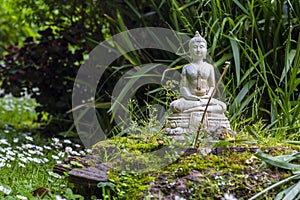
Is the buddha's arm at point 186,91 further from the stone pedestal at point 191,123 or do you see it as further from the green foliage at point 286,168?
the green foliage at point 286,168

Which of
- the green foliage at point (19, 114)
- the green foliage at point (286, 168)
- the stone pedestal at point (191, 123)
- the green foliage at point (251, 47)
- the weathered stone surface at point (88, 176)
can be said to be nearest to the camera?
the green foliage at point (286, 168)

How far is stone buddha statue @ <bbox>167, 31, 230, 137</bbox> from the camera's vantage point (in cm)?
248

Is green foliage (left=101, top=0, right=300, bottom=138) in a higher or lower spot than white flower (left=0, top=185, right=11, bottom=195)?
higher

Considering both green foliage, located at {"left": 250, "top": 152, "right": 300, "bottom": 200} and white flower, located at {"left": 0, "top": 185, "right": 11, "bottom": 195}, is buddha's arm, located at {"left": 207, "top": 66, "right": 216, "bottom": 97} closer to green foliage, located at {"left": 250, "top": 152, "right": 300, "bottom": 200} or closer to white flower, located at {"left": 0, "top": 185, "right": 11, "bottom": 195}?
green foliage, located at {"left": 250, "top": 152, "right": 300, "bottom": 200}

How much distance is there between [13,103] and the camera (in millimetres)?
6246

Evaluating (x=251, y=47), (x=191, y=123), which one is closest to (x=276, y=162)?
(x=191, y=123)

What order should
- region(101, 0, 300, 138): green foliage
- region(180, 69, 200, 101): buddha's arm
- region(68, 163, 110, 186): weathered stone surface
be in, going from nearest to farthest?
region(68, 163, 110, 186): weathered stone surface
region(180, 69, 200, 101): buddha's arm
region(101, 0, 300, 138): green foliage

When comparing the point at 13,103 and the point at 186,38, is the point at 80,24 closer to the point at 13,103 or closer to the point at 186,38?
the point at 186,38

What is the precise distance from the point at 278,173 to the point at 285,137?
24.7 inches

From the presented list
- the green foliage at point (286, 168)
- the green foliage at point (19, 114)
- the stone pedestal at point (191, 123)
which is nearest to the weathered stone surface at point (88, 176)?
the stone pedestal at point (191, 123)

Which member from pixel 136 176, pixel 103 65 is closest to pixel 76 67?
pixel 103 65

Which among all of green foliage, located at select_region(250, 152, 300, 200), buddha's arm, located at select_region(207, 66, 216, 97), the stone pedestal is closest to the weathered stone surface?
the stone pedestal

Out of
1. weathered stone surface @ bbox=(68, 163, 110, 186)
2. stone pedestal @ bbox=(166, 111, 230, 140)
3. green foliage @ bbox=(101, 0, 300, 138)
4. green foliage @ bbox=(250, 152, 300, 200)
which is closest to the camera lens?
green foliage @ bbox=(250, 152, 300, 200)

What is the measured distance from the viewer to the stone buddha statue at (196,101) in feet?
8.15
